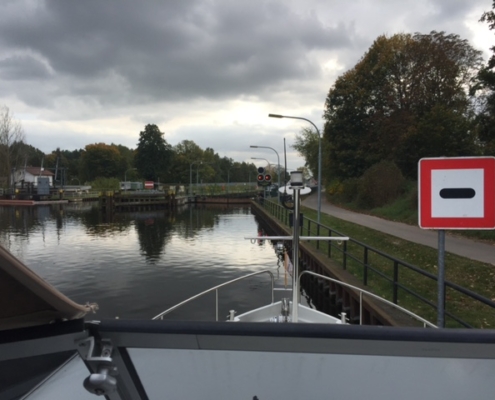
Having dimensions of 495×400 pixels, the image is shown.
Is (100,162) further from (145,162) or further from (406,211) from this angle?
(406,211)

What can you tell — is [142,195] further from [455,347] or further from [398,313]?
[455,347]

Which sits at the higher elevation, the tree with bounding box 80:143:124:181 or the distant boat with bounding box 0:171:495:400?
the tree with bounding box 80:143:124:181

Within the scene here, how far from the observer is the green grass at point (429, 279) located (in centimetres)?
718

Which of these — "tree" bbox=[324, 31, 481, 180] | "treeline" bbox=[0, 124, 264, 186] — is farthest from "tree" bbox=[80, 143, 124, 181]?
"tree" bbox=[324, 31, 481, 180]

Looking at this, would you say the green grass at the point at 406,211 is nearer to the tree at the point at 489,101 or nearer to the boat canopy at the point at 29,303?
the tree at the point at 489,101

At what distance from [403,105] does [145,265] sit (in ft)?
81.2

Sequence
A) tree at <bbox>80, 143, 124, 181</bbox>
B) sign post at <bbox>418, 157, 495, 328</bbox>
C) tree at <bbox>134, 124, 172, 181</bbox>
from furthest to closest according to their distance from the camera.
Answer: tree at <bbox>80, 143, 124, 181</bbox> → tree at <bbox>134, 124, 172, 181</bbox> → sign post at <bbox>418, 157, 495, 328</bbox>

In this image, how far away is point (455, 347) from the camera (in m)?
1.63

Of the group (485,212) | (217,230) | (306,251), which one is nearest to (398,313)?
(485,212)

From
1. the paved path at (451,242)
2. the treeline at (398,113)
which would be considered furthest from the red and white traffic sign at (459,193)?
the treeline at (398,113)

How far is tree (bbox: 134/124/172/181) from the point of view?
103m

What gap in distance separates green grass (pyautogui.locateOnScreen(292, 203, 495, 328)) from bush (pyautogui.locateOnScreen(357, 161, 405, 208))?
46.9ft

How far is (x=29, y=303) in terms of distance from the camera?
66.6 inches

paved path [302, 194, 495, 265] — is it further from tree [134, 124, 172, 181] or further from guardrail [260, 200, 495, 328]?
tree [134, 124, 172, 181]
